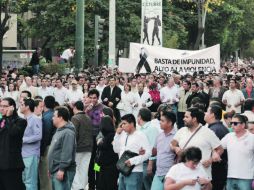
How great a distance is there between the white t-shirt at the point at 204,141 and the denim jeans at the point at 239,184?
54 centimetres

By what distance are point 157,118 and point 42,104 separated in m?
1.96

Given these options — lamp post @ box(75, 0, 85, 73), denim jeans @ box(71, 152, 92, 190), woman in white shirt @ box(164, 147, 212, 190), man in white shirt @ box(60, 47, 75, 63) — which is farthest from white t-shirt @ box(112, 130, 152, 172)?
man in white shirt @ box(60, 47, 75, 63)

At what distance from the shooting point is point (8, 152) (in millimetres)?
11570

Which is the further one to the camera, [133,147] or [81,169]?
[81,169]

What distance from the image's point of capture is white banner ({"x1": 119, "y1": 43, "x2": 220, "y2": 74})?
27109mm

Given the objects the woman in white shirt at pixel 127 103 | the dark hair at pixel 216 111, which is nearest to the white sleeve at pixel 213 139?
the dark hair at pixel 216 111

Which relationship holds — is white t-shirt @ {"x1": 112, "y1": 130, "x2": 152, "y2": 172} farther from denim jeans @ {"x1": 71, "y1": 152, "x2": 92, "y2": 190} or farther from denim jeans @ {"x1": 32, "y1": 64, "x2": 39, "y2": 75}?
denim jeans @ {"x1": 32, "y1": 64, "x2": 39, "y2": 75}

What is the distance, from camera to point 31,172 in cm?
1307

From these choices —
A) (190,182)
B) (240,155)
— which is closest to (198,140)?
(240,155)

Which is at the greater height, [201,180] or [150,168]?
[201,180]

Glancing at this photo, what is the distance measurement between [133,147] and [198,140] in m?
1.33

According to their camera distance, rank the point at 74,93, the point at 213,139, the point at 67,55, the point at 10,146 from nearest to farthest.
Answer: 1. the point at 213,139
2. the point at 10,146
3. the point at 74,93
4. the point at 67,55

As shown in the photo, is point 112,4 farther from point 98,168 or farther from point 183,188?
point 183,188

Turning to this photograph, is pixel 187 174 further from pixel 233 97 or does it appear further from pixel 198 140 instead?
pixel 233 97
